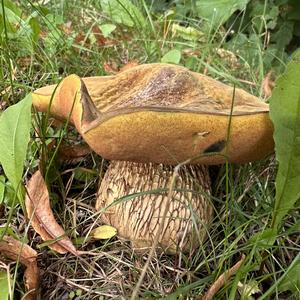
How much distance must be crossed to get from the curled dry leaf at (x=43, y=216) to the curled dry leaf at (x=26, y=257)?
0.05m

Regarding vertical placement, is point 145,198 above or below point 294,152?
below

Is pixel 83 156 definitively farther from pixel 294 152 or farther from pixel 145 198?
pixel 294 152

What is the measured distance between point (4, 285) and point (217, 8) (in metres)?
1.40

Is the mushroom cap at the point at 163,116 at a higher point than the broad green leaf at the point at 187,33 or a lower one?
higher

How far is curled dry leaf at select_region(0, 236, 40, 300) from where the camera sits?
0.98 metres

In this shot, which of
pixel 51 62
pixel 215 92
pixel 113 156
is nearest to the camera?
pixel 113 156

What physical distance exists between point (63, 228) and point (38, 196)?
83 millimetres

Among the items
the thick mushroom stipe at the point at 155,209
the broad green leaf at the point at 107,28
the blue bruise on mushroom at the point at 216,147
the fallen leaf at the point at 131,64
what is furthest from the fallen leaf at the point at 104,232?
the broad green leaf at the point at 107,28

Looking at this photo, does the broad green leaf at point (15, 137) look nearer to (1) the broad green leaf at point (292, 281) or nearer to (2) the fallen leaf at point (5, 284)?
(2) the fallen leaf at point (5, 284)

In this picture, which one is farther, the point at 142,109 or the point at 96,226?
the point at 96,226

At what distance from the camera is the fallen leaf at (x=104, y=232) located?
3.57 feet

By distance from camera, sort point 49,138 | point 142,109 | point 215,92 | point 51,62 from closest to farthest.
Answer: point 142,109 < point 215,92 < point 49,138 < point 51,62

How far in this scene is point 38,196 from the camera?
43.8 inches

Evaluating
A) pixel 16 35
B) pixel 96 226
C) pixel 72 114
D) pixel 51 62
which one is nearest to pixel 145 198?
pixel 96 226
